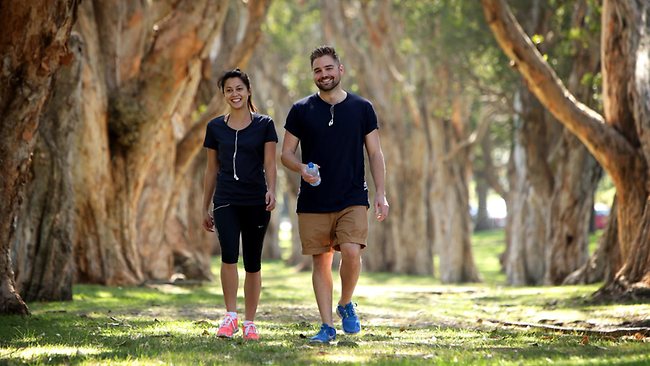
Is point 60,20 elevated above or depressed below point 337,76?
above

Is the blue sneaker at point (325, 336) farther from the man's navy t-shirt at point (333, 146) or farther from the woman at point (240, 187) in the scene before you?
the man's navy t-shirt at point (333, 146)

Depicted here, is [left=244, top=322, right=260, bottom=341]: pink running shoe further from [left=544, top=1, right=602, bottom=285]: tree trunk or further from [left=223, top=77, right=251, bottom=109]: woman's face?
[left=544, top=1, right=602, bottom=285]: tree trunk

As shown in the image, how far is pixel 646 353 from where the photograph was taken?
24.1 feet

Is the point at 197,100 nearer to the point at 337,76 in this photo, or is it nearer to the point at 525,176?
the point at 525,176

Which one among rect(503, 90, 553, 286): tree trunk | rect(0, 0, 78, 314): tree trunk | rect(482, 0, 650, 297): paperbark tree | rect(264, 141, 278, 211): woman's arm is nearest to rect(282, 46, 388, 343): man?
rect(264, 141, 278, 211): woman's arm

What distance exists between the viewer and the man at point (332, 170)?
8.36m

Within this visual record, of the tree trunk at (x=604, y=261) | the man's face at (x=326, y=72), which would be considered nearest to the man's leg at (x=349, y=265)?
the man's face at (x=326, y=72)

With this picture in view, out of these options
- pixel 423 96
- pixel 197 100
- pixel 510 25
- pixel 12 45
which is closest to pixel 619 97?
pixel 510 25

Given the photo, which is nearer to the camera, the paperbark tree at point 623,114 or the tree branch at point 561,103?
the paperbark tree at point 623,114

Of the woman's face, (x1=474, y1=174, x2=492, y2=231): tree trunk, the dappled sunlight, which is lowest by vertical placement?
the dappled sunlight

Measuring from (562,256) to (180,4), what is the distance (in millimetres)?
9344

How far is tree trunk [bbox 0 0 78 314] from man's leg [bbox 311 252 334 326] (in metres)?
3.35

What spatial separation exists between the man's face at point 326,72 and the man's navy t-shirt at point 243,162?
631 mm

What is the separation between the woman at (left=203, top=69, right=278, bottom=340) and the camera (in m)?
8.65
